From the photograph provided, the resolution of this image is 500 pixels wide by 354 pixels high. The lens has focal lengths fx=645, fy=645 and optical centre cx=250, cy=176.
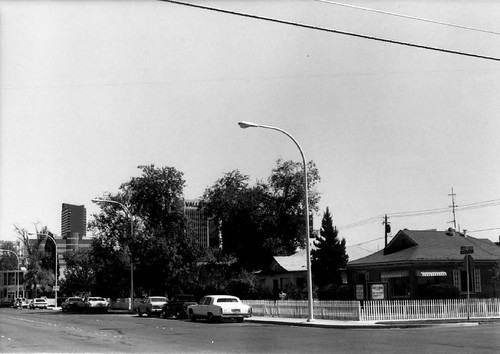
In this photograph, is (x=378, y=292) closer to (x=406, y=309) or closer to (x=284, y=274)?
(x=406, y=309)

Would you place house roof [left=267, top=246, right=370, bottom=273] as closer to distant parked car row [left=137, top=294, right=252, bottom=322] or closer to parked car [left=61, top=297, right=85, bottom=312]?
distant parked car row [left=137, top=294, right=252, bottom=322]

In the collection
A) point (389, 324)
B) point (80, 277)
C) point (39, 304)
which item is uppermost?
point (80, 277)

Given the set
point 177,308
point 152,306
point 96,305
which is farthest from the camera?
point 96,305

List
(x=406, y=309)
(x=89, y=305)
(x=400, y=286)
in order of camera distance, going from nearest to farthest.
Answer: (x=406, y=309) → (x=400, y=286) → (x=89, y=305)

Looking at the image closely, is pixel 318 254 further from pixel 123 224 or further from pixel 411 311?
pixel 411 311

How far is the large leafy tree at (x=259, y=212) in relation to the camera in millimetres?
76812

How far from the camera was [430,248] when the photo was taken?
44031 millimetres

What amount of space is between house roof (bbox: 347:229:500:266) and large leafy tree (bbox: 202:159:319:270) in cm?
2947

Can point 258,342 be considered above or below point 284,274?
below

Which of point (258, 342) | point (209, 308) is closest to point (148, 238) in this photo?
point (209, 308)

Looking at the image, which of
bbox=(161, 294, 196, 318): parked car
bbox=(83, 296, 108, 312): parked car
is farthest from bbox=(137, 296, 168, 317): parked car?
bbox=(83, 296, 108, 312): parked car

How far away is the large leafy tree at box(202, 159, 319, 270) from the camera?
7681 centimetres

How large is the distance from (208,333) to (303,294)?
23799 millimetres

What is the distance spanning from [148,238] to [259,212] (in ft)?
85.6
